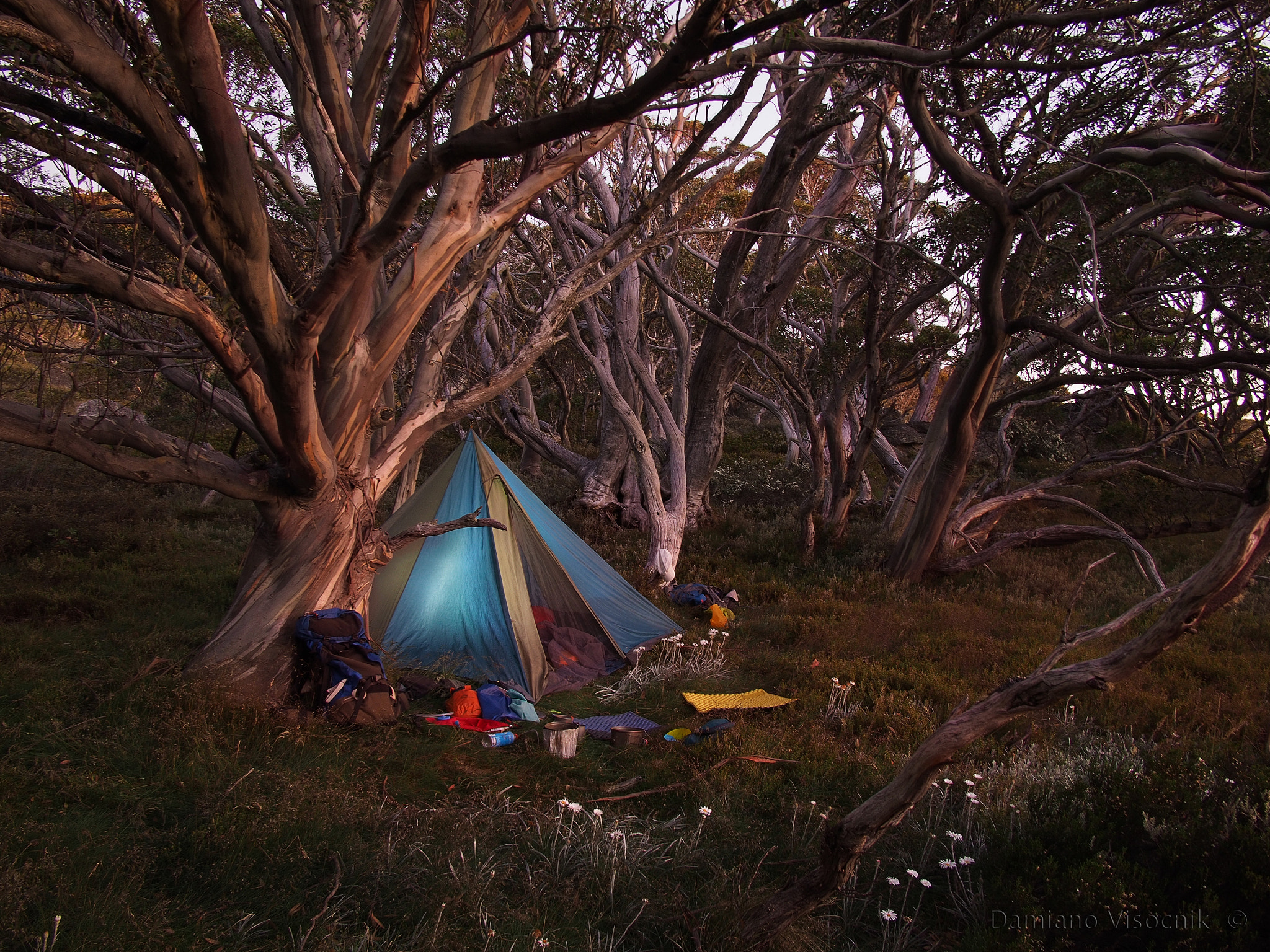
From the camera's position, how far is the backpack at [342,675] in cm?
526

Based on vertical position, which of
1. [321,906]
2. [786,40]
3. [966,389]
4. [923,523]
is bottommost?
[321,906]

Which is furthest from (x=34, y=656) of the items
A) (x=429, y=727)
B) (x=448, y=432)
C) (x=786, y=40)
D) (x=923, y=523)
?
(x=448, y=432)

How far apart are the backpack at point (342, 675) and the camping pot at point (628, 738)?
153 cm

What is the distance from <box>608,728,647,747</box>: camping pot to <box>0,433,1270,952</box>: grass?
0.10 meters

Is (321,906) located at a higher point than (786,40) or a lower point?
lower

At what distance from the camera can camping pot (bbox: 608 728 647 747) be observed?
536 cm

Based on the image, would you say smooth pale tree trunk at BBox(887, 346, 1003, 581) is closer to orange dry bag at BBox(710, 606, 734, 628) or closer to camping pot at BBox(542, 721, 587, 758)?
orange dry bag at BBox(710, 606, 734, 628)

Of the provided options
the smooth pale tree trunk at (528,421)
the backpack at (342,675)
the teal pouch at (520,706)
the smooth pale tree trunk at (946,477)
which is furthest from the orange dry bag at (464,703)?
the smooth pale tree trunk at (528,421)

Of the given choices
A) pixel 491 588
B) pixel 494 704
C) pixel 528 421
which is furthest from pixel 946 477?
pixel 528 421

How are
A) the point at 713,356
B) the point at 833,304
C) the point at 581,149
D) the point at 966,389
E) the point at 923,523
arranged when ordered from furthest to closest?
1. the point at 833,304
2. the point at 713,356
3. the point at 923,523
4. the point at 966,389
5. the point at 581,149

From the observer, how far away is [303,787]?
12.8ft

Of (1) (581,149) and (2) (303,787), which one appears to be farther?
(1) (581,149)

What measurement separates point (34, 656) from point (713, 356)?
8.95 meters

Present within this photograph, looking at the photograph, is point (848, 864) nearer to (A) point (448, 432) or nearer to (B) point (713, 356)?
(B) point (713, 356)
